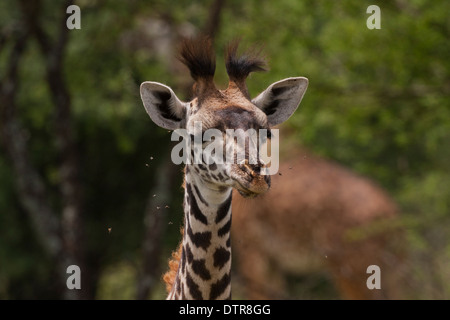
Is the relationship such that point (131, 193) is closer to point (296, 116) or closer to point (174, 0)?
point (174, 0)

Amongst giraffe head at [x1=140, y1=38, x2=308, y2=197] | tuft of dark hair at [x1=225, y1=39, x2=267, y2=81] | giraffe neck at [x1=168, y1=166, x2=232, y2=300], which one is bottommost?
giraffe neck at [x1=168, y1=166, x2=232, y2=300]

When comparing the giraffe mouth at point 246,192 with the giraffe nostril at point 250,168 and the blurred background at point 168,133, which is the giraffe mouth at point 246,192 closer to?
the giraffe nostril at point 250,168

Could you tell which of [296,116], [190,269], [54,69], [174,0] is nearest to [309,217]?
[296,116]

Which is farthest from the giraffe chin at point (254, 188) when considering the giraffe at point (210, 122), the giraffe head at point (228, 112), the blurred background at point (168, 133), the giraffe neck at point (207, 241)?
the blurred background at point (168, 133)

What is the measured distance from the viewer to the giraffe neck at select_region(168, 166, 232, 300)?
18.8 ft

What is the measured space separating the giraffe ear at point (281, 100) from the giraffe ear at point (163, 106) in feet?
2.02

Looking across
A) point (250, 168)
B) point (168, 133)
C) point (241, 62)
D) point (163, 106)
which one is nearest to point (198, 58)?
point (241, 62)

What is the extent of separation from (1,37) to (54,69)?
5.29ft

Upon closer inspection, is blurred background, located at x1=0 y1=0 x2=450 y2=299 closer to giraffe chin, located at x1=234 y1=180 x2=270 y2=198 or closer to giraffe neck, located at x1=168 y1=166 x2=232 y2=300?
giraffe neck, located at x1=168 y1=166 x2=232 y2=300

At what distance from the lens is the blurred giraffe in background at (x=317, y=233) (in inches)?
642

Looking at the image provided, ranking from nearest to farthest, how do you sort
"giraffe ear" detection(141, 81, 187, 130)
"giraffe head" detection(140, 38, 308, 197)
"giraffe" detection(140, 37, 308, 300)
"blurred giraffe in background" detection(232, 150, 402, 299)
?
"giraffe head" detection(140, 38, 308, 197) → "giraffe" detection(140, 37, 308, 300) → "giraffe ear" detection(141, 81, 187, 130) → "blurred giraffe in background" detection(232, 150, 402, 299)

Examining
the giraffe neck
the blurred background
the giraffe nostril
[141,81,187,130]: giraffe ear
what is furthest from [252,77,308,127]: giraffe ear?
the blurred background

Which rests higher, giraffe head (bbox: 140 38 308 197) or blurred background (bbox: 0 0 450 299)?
blurred background (bbox: 0 0 450 299)

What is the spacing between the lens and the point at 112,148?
2070cm
